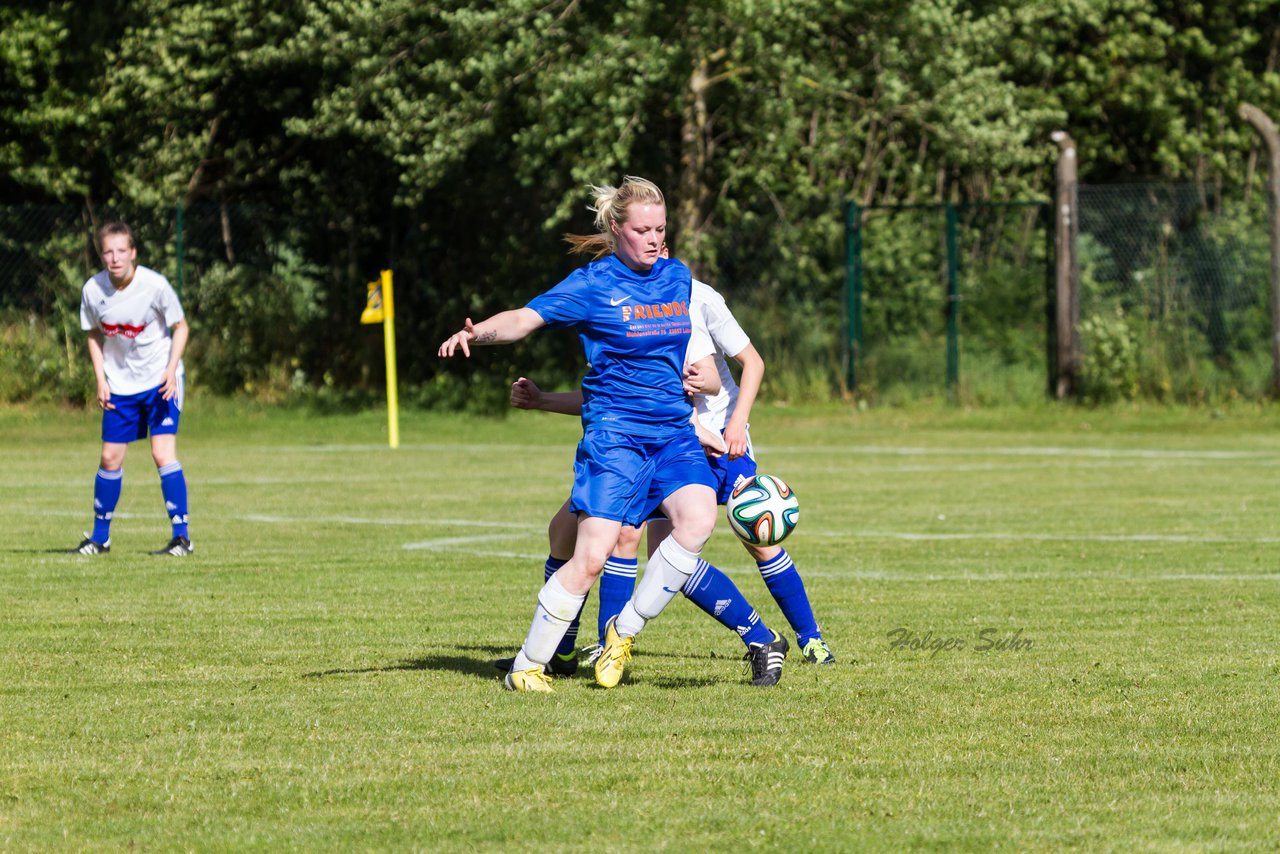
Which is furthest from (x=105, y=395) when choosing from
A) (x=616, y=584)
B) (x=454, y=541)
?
(x=616, y=584)

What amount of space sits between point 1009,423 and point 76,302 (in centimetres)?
1280

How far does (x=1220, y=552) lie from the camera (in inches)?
451

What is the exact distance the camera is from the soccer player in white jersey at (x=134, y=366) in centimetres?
1182

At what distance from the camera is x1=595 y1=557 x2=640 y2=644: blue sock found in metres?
7.55

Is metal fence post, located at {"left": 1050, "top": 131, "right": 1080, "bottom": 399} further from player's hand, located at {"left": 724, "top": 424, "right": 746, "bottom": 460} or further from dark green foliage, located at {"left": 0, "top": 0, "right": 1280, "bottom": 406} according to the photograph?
player's hand, located at {"left": 724, "top": 424, "right": 746, "bottom": 460}

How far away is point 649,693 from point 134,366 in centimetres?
606

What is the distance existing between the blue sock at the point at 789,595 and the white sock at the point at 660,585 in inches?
29.5

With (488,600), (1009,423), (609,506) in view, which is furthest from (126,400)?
(1009,423)

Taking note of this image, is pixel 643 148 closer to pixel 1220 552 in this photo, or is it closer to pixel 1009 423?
pixel 1009 423

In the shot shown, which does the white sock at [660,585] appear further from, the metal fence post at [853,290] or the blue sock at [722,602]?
the metal fence post at [853,290]

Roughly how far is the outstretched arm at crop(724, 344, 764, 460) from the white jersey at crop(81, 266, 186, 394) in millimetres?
5634

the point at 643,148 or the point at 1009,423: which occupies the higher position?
the point at 643,148

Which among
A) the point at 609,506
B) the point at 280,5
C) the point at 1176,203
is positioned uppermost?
the point at 280,5

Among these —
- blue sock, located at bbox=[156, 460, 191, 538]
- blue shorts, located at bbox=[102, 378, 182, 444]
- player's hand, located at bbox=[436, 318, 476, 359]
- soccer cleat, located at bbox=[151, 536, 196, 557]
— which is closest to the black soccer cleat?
soccer cleat, located at bbox=[151, 536, 196, 557]
